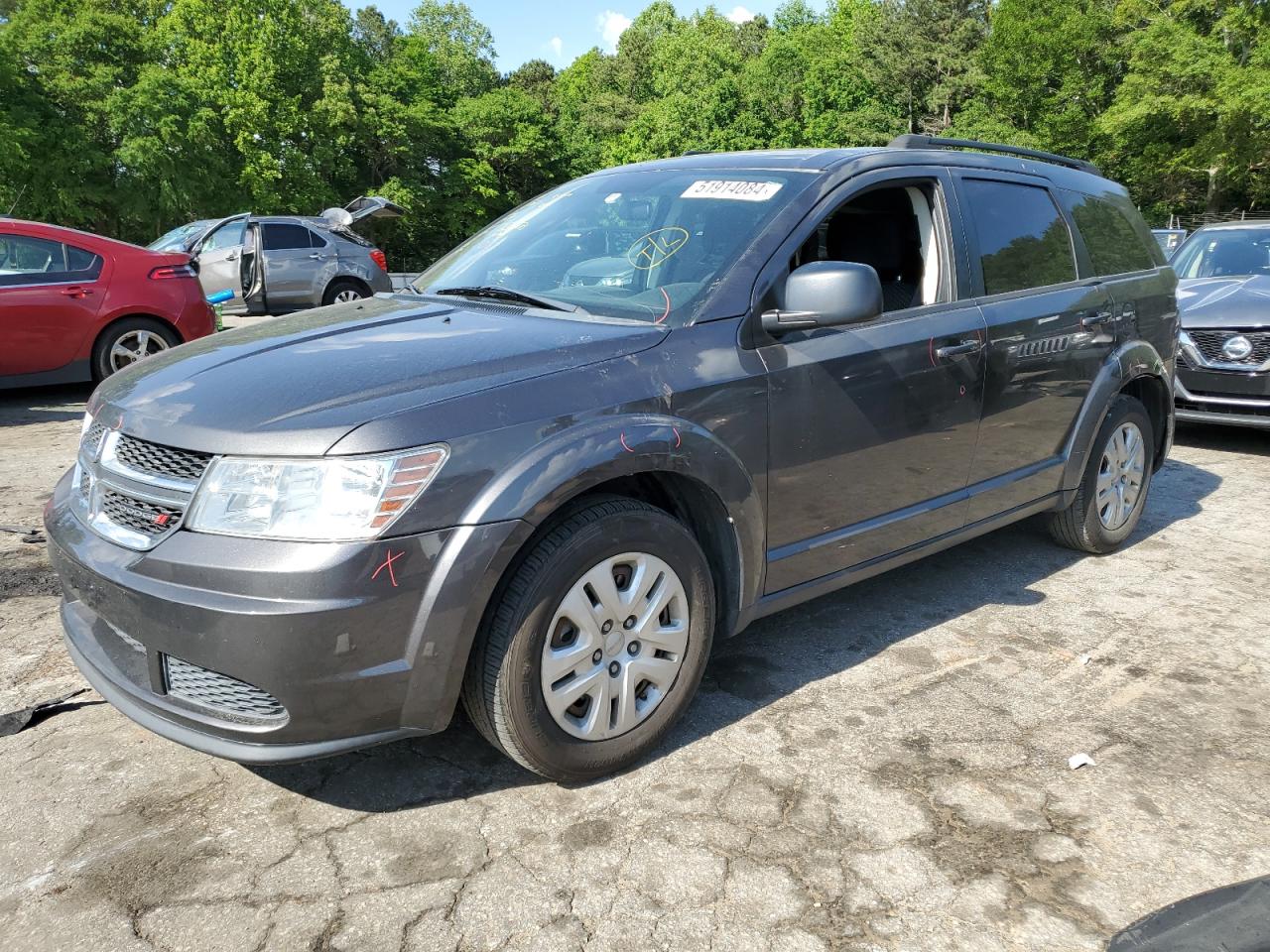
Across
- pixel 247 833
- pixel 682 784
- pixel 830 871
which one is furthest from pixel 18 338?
pixel 830 871

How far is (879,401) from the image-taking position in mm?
3494

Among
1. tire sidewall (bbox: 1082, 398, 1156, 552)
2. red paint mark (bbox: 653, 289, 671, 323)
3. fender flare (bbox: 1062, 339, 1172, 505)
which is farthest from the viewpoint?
tire sidewall (bbox: 1082, 398, 1156, 552)

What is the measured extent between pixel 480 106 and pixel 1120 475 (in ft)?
164

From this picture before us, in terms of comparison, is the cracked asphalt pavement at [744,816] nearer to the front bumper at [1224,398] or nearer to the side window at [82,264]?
the front bumper at [1224,398]

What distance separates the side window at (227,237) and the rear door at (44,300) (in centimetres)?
566

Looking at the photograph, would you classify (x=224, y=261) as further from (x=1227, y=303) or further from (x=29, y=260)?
(x=1227, y=303)

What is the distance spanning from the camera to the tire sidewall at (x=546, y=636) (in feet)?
8.52

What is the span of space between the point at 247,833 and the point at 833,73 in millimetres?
62127

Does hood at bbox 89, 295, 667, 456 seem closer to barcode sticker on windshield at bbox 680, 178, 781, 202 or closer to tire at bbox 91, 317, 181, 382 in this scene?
barcode sticker on windshield at bbox 680, 178, 781, 202

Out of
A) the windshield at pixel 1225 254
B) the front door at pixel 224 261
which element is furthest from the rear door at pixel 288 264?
the windshield at pixel 1225 254

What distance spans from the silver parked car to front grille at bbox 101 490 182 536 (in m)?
11.0

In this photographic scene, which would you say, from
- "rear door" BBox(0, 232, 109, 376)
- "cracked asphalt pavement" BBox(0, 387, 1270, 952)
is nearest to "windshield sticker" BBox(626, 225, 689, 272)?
"cracked asphalt pavement" BBox(0, 387, 1270, 952)

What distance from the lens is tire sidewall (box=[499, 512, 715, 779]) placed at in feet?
8.52

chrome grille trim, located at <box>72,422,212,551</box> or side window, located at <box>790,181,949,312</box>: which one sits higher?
side window, located at <box>790,181,949,312</box>
